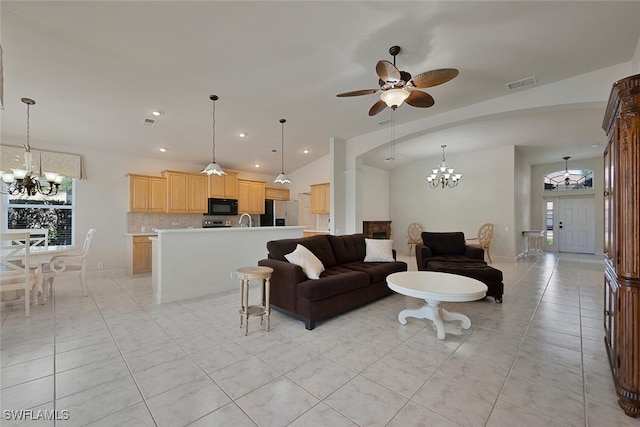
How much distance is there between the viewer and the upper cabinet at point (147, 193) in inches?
224

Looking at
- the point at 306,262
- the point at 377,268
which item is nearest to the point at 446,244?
the point at 377,268

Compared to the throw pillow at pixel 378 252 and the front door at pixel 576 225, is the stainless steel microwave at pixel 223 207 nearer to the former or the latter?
the throw pillow at pixel 378 252

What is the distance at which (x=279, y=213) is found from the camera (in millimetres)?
7773

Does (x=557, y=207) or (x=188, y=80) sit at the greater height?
(x=188, y=80)

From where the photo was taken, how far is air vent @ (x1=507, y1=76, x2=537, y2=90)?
11.3 feet

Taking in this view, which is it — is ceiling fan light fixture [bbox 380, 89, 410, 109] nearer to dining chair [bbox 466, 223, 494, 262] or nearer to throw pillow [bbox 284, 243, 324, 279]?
throw pillow [bbox 284, 243, 324, 279]

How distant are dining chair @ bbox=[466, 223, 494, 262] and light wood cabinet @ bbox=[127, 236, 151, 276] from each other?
8.13 metres

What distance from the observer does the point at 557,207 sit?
9.36 meters

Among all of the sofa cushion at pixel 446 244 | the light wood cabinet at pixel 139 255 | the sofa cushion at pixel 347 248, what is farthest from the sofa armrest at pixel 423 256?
the light wood cabinet at pixel 139 255

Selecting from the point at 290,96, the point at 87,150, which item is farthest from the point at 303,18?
the point at 87,150

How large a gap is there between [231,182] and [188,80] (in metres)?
3.49

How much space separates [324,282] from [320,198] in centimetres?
430

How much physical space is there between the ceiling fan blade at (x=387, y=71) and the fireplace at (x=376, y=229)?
579 centimetres

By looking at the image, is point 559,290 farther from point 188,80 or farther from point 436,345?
point 188,80
